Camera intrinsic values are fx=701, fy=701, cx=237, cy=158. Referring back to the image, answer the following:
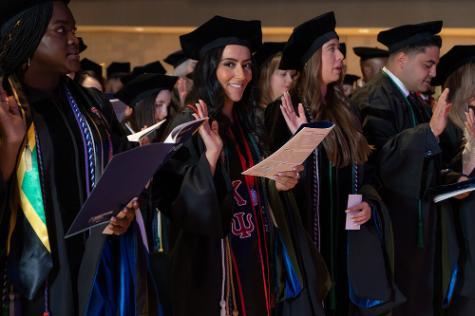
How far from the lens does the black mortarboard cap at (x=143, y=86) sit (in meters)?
6.30

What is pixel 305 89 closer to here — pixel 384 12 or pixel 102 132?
pixel 102 132

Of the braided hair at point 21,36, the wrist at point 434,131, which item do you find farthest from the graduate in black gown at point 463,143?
the braided hair at point 21,36

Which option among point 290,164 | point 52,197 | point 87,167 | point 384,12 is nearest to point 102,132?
point 87,167

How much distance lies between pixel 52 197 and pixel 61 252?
216 millimetres

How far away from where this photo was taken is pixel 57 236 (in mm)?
2717

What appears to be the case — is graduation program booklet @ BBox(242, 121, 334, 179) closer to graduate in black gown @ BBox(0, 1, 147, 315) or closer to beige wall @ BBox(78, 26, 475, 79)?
graduate in black gown @ BBox(0, 1, 147, 315)

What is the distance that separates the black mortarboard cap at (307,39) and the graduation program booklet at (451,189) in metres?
1.32

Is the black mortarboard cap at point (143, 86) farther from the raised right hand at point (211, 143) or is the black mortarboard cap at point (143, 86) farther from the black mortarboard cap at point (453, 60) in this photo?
the raised right hand at point (211, 143)

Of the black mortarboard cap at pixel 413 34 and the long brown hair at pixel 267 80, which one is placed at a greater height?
the black mortarboard cap at pixel 413 34

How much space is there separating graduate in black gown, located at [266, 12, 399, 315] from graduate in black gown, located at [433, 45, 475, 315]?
3.60ft

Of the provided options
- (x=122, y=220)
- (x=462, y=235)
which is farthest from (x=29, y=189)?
(x=462, y=235)

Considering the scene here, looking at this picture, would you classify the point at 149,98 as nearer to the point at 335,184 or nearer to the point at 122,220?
the point at 335,184

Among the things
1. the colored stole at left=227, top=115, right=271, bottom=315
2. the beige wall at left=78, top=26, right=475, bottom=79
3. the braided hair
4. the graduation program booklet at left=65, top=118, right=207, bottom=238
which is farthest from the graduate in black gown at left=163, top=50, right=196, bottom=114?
the beige wall at left=78, top=26, right=475, bottom=79

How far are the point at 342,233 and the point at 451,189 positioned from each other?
921 millimetres
